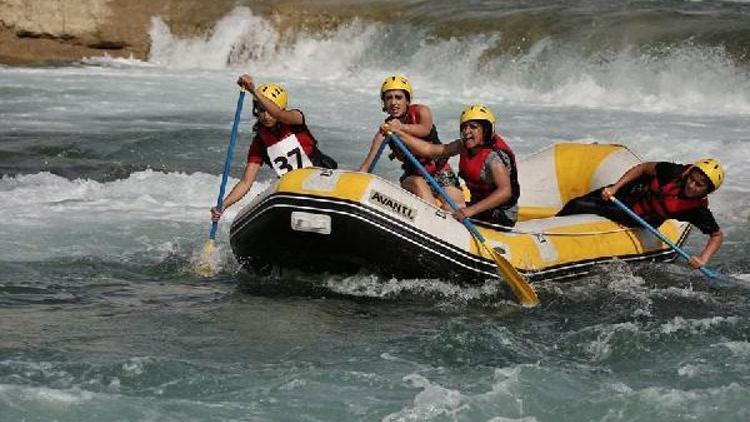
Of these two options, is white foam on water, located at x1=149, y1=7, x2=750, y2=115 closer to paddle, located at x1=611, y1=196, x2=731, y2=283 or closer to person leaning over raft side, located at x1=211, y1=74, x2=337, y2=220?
paddle, located at x1=611, y1=196, x2=731, y2=283

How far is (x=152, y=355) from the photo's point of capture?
7.27 m

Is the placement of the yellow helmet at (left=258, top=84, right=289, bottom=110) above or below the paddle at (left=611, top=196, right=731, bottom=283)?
above

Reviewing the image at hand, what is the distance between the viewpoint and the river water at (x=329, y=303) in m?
6.68

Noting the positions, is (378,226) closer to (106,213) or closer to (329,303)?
(329,303)

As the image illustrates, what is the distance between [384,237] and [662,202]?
213 centimetres

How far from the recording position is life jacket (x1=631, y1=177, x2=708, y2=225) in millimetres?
9180

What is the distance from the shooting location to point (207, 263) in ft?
30.7

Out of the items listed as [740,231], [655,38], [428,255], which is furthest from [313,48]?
[428,255]

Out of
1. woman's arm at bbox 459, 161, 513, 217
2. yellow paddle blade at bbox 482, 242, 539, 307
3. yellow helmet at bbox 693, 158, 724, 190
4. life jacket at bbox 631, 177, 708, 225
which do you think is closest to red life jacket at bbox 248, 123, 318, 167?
woman's arm at bbox 459, 161, 513, 217

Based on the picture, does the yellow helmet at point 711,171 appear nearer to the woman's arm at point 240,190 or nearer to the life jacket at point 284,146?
the life jacket at point 284,146

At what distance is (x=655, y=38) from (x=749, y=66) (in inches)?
77.6

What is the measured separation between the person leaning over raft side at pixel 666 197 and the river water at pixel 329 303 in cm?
37

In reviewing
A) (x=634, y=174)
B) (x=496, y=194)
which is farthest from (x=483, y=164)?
(x=634, y=174)

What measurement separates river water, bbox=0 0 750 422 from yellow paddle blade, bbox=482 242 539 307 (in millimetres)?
105
